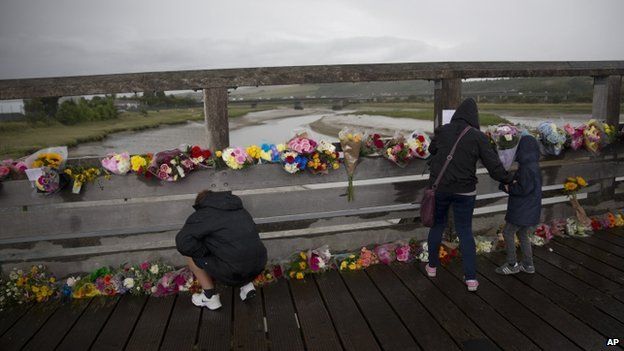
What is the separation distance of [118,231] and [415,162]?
3.55 m

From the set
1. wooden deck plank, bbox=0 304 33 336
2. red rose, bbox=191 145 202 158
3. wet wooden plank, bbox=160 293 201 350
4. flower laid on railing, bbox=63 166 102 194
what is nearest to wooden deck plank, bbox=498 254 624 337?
wet wooden plank, bbox=160 293 201 350

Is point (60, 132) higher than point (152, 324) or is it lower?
higher

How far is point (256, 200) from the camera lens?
502cm

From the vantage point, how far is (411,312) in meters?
4.09

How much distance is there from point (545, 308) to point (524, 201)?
1.25 meters

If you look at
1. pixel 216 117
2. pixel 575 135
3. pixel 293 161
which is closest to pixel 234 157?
pixel 216 117

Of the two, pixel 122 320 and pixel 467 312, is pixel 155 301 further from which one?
pixel 467 312

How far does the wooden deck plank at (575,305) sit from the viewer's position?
372 centimetres

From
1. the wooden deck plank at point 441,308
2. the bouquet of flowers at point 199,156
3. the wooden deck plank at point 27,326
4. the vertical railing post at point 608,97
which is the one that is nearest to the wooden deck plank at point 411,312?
the wooden deck plank at point 441,308

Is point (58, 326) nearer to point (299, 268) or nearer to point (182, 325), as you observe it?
point (182, 325)

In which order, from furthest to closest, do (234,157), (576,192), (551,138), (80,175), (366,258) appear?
1. (576,192)
2. (551,138)
3. (366,258)
4. (234,157)
5. (80,175)

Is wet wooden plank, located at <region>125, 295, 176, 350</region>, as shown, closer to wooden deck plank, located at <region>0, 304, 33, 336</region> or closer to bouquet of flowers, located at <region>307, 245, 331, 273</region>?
wooden deck plank, located at <region>0, 304, 33, 336</region>

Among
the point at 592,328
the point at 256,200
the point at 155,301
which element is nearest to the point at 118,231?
the point at 155,301

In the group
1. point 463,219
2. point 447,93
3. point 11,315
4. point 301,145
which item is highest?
point 447,93
